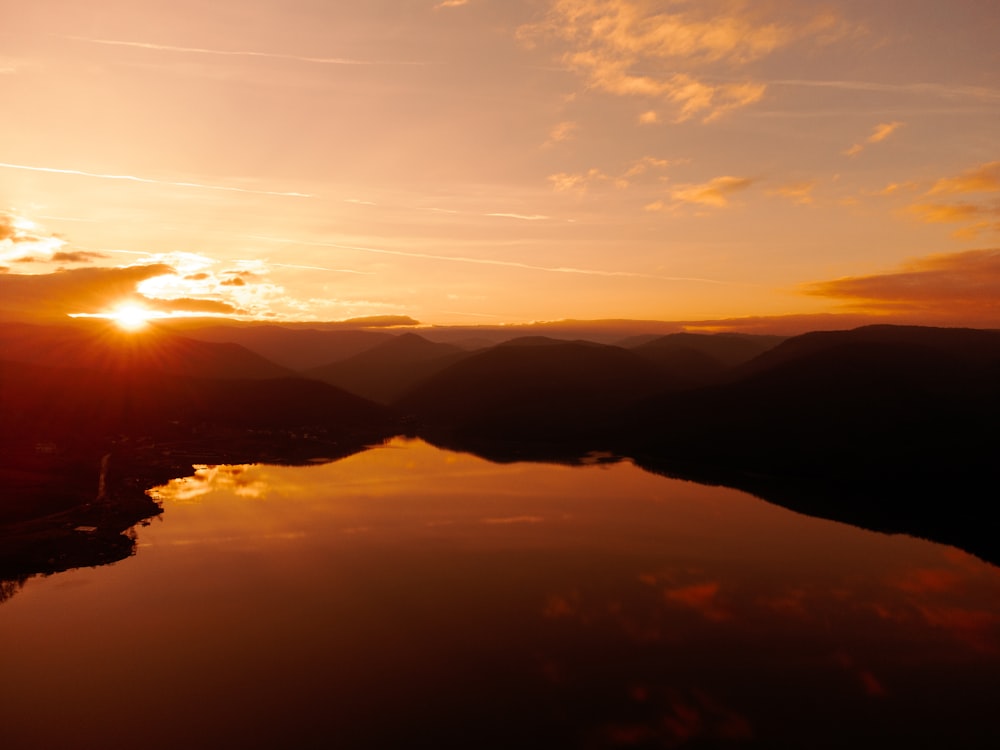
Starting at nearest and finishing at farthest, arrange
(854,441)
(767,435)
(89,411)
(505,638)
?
1. (505,638)
2. (854,441)
3. (767,435)
4. (89,411)

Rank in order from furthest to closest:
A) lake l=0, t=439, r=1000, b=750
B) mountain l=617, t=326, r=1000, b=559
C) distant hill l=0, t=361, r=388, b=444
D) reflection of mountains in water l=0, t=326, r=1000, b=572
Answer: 1. distant hill l=0, t=361, r=388, b=444
2. reflection of mountains in water l=0, t=326, r=1000, b=572
3. mountain l=617, t=326, r=1000, b=559
4. lake l=0, t=439, r=1000, b=750

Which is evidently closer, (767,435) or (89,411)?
(767,435)

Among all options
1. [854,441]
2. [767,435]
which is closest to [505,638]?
[854,441]

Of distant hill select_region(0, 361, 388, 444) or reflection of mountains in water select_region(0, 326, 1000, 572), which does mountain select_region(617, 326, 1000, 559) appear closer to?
reflection of mountains in water select_region(0, 326, 1000, 572)

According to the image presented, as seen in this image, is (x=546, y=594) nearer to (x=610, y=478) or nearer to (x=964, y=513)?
(x=610, y=478)

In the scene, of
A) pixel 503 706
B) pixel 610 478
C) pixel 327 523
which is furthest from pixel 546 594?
pixel 610 478

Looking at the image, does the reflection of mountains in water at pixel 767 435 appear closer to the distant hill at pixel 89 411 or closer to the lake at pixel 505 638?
the distant hill at pixel 89 411

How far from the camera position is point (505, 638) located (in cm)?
5019

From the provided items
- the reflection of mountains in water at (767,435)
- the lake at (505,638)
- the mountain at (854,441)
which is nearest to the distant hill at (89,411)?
the reflection of mountains in water at (767,435)

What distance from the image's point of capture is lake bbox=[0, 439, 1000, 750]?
3822 cm

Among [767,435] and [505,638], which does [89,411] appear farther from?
[767,435]

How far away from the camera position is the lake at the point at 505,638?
38.2m

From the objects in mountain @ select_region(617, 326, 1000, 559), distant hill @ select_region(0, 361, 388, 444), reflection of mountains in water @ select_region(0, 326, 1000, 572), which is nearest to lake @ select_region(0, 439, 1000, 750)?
mountain @ select_region(617, 326, 1000, 559)

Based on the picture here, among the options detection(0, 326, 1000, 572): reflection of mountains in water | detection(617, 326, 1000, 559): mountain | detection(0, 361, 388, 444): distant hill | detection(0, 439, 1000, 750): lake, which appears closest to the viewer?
detection(0, 439, 1000, 750): lake
